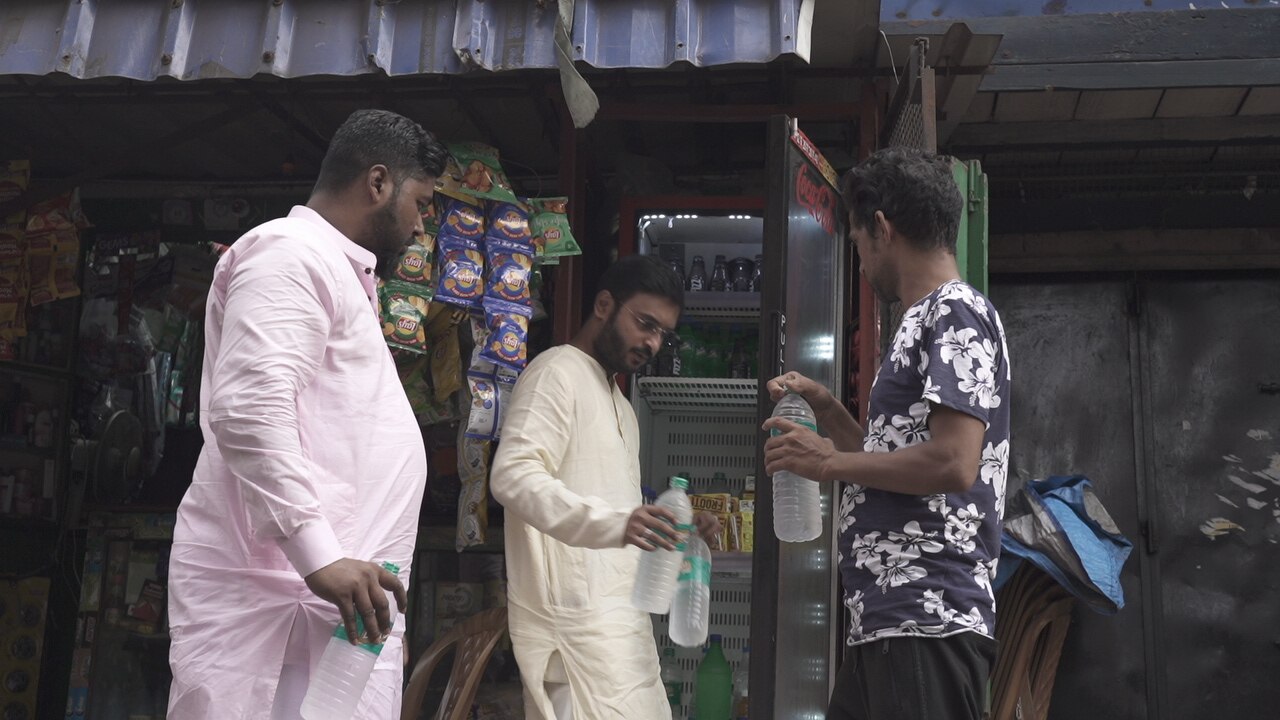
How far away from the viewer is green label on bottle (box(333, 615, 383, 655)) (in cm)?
212

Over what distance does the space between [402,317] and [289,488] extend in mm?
2117

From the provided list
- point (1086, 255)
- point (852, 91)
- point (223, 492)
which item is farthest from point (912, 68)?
point (223, 492)

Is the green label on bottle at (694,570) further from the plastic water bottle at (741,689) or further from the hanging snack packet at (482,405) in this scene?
the plastic water bottle at (741,689)

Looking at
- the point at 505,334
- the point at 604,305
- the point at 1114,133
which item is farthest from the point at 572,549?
the point at 1114,133

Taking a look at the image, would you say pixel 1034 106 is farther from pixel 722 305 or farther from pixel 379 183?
pixel 379 183

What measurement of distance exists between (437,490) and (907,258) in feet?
9.97

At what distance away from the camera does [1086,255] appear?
17.2ft

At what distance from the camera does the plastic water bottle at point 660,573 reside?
3.16 m

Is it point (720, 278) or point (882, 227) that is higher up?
point (720, 278)

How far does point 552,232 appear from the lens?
4422mm

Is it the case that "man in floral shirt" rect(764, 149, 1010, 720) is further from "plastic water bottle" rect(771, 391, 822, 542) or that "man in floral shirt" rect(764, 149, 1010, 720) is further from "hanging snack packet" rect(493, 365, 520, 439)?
"hanging snack packet" rect(493, 365, 520, 439)

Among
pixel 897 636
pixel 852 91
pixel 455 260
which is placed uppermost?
pixel 852 91

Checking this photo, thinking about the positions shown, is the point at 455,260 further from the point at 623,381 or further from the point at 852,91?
the point at 852,91

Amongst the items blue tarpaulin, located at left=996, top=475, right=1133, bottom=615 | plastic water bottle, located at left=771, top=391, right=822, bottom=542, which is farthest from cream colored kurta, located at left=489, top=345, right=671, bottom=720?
blue tarpaulin, located at left=996, top=475, right=1133, bottom=615
